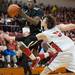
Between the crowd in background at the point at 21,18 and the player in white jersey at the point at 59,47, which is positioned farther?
the crowd in background at the point at 21,18

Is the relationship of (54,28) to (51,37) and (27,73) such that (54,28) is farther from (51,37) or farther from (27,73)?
(27,73)

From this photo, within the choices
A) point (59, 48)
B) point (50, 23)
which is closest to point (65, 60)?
point (59, 48)

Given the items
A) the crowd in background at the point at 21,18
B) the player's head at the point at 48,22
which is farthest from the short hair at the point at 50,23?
the crowd in background at the point at 21,18

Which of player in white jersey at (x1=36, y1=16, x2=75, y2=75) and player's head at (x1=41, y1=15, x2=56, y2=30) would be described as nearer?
player in white jersey at (x1=36, y1=16, x2=75, y2=75)

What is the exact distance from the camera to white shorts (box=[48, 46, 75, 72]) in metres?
5.22

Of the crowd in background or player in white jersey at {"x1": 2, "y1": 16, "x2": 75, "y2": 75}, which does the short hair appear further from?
the crowd in background

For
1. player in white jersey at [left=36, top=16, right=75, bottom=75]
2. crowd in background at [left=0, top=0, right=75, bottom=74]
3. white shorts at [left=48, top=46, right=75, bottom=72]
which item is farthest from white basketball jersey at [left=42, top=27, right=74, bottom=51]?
crowd in background at [left=0, top=0, right=75, bottom=74]

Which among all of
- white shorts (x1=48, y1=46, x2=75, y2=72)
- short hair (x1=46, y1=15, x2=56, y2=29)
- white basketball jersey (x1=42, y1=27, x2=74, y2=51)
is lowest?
white shorts (x1=48, y1=46, x2=75, y2=72)

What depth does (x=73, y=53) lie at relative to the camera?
5238 millimetres

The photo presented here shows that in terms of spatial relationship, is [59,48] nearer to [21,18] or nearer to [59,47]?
[59,47]

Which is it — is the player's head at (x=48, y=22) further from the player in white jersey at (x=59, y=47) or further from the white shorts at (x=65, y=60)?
the white shorts at (x=65, y=60)

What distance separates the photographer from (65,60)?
5250 millimetres

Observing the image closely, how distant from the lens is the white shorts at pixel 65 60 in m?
5.22

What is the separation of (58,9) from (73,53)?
41.7 feet
